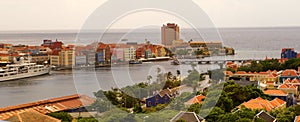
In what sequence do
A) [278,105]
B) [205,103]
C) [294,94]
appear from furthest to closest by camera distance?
[294,94]
[278,105]
[205,103]

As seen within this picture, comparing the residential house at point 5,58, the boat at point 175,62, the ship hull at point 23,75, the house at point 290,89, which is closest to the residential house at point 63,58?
the ship hull at point 23,75

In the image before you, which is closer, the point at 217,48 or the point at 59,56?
the point at 59,56

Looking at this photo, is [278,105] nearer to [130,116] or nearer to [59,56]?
[130,116]

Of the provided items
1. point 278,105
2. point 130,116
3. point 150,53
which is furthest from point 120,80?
point 150,53

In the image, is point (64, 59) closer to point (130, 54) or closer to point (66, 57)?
point (66, 57)

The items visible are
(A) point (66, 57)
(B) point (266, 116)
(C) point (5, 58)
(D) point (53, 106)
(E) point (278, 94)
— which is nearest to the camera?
(B) point (266, 116)

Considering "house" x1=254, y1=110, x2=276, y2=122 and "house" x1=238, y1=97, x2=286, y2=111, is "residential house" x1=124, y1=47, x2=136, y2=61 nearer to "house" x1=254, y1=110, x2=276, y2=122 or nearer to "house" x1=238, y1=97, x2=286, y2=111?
"house" x1=238, y1=97, x2=286, y2=111

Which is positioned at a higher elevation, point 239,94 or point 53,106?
point 239,94

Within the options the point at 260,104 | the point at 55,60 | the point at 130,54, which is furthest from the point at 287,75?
the point at 55,60
